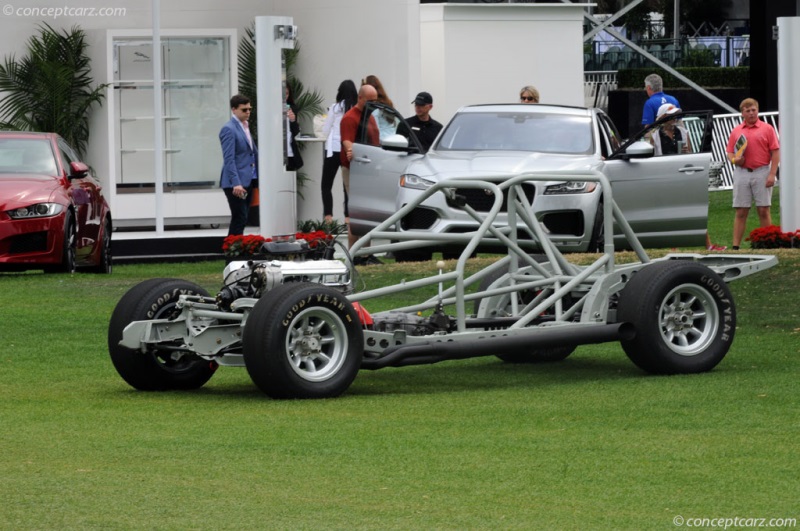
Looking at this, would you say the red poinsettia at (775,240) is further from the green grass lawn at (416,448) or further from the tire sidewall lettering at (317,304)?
the tire sidewall lettering at (317,304)

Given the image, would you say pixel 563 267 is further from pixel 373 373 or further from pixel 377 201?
pixel 377 201

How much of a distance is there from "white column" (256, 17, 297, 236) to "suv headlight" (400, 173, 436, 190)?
222cm

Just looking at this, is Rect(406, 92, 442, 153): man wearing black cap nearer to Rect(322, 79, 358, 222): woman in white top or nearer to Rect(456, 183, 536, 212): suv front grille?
Rect(322, 79, 358, 222): woman in white top

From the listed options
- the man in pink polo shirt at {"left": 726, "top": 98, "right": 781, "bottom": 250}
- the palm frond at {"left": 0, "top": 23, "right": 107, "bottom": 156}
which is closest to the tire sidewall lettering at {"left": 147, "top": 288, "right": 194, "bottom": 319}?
the man in pink polo shirt at {"left": 726, "top": 98, "right": 781, "bottom": 250}

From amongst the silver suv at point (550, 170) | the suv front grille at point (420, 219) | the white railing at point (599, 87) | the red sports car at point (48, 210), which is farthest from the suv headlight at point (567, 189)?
the white railing at point (599, 87)

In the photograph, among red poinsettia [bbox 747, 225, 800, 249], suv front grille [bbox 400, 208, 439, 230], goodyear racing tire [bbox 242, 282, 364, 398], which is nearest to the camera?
goodyear racing tire [bbox 242, 282, 364, 398]

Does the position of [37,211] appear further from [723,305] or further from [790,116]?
[723,305]

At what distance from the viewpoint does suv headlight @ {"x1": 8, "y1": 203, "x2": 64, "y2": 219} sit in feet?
57.4

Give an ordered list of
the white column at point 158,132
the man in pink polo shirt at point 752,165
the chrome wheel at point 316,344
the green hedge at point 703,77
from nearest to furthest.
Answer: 1. the chrome wheel at point 316,344
2. the man in pink polo shirt at point 752,165
3. the white column at point 158,132
4. the green hedge at point 703,77

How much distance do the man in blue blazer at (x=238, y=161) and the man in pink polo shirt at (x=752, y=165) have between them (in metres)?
5.59

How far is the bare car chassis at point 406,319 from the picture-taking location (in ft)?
30.8

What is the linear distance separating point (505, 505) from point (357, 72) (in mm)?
17897

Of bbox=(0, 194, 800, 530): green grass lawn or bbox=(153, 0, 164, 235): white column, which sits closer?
bbox=(0, 194, 800, 530): green grass lawn

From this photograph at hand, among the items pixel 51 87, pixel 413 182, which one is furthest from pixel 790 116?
pixel 51 87
